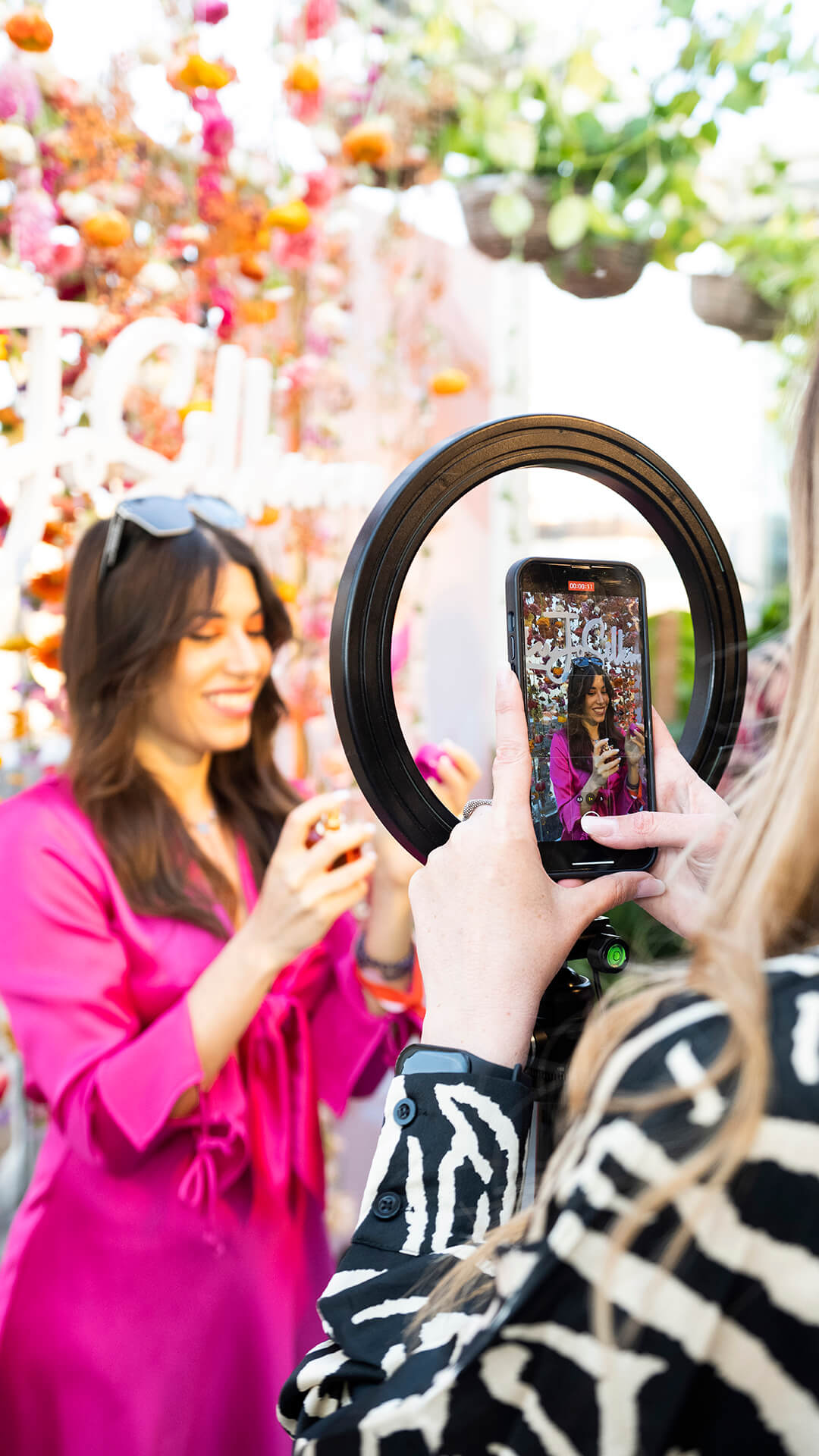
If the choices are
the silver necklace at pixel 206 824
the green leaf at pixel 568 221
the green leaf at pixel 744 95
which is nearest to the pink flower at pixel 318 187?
the green leaf at pixel 568 221

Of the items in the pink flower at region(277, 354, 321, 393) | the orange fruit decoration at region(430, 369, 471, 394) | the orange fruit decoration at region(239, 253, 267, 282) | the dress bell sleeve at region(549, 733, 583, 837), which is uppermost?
the orange fruit decoration at region(239, 253, 267, 282)

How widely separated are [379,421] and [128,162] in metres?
0.78

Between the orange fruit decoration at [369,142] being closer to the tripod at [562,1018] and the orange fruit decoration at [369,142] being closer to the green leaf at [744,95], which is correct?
the green leaf at [744,95]

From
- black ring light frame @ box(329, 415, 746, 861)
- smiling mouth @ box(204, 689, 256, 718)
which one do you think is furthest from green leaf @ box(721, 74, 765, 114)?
black ring light frame @ box(329, 415, 746, 861)

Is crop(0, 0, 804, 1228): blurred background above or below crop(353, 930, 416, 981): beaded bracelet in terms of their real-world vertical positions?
above

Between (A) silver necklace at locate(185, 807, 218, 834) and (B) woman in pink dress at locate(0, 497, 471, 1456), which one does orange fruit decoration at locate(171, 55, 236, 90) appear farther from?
(A) silver necklace at locate(185, 807, 218, 834)

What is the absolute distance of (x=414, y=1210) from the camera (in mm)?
447

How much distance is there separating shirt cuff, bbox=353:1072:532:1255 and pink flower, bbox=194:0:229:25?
4.05 ft

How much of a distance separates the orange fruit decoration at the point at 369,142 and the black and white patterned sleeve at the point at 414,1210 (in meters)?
1.38

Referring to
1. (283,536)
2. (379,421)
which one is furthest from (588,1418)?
(379,421)

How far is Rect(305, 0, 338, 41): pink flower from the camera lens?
1.43 metres

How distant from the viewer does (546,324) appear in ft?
7.64

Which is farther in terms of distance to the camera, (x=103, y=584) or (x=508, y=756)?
(x=103, y=584)

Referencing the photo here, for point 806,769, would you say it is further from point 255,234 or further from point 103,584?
point 255,234
